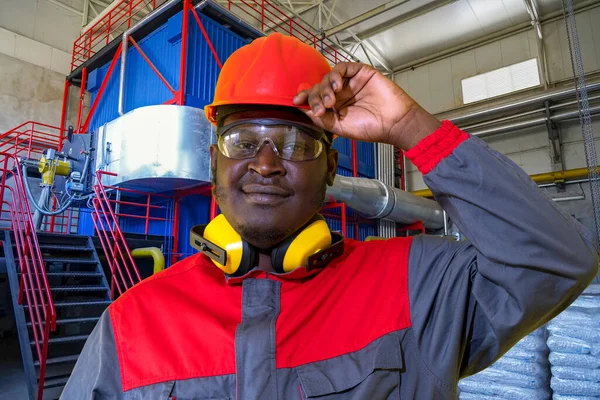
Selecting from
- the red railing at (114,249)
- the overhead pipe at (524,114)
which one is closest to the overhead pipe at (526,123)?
the overhead pipe at (524,114)

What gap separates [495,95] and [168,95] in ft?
29.3

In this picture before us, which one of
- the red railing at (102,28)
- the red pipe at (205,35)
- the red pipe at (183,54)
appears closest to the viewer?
the red pipe at (183,54)

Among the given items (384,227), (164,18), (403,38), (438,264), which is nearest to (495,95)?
(403,38)

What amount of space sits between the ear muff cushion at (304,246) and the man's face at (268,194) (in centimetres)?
3

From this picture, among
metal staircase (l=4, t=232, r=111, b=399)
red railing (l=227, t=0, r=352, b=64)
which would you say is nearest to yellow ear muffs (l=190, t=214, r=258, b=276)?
metal staircase (l=4, t=232, r=111, b=399)

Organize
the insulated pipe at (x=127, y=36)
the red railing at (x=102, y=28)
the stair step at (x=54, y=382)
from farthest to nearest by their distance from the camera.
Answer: the red railing at (x=102, y=28), the insulated pipe at (x=127, y=36), the stair step at (x=54, y=382)

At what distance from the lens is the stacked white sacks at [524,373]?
3.13 meters

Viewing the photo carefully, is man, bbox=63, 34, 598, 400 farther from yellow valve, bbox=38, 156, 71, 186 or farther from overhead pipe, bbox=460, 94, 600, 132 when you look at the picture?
overhead pipe, bbox=460, 94, 600, 132

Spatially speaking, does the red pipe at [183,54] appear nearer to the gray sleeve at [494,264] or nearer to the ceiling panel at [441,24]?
the gray sleeve at [494,264]

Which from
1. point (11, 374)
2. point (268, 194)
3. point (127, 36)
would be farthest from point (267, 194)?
point (127, 36)

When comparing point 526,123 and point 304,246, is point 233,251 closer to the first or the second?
point 304,246

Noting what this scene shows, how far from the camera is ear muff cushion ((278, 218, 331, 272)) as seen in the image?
113cm

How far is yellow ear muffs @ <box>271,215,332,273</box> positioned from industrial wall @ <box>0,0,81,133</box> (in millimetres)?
10442

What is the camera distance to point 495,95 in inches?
419
